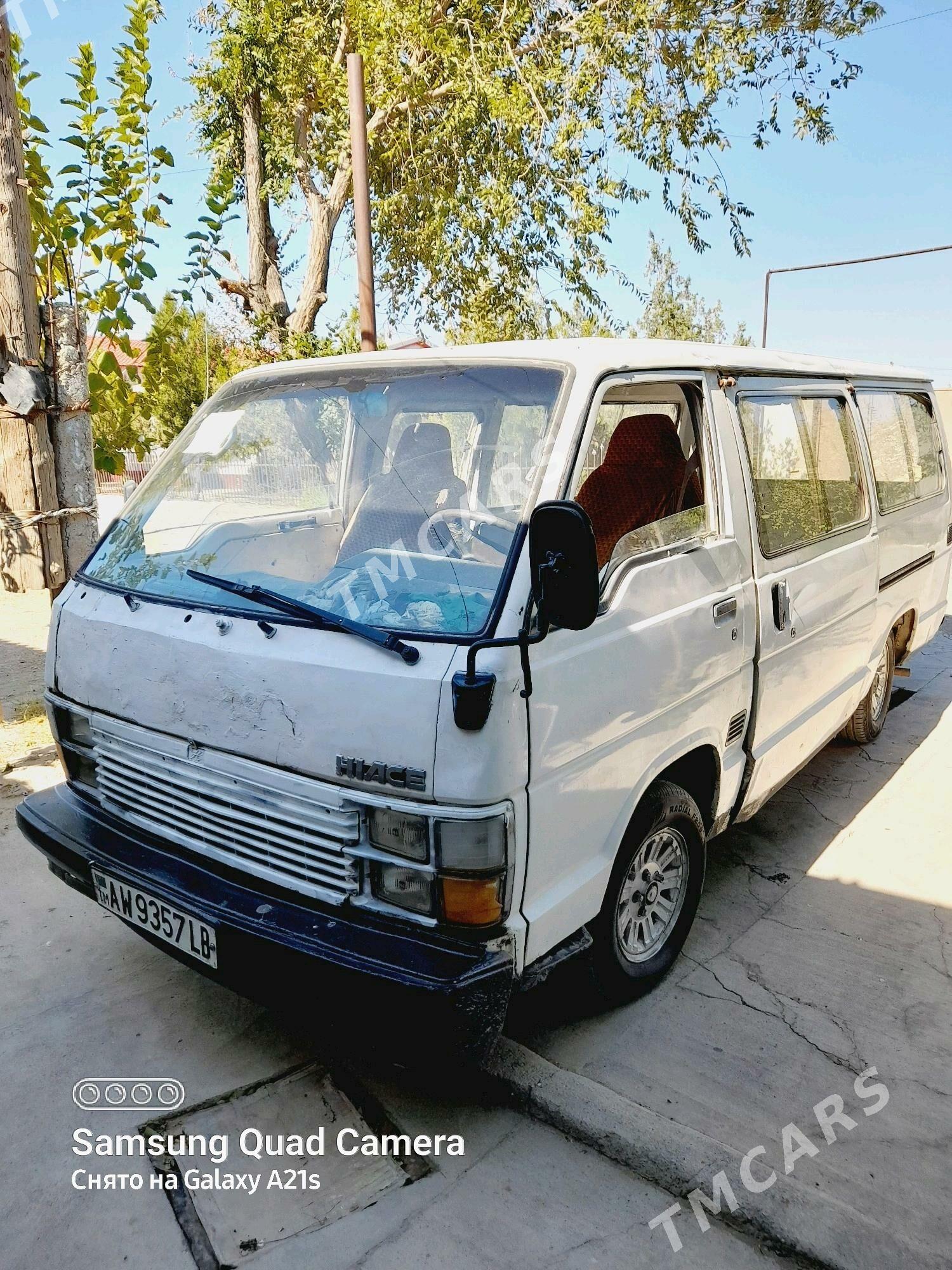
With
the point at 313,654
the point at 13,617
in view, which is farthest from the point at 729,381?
the point at 13,617

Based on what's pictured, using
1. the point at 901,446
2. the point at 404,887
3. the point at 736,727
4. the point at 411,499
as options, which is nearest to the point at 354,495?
the point at 411,499

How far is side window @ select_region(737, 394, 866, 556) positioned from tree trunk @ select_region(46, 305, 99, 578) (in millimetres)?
3559

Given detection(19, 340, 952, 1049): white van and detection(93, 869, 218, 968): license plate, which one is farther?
detection(93, 869, 218, 968): license plate

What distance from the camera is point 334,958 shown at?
90.0 inches

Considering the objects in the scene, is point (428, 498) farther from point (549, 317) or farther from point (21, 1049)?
point (549, 317)

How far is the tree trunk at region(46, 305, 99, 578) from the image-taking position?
5219mm

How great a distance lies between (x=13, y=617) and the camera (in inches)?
258

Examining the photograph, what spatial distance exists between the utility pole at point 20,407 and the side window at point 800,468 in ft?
12.9

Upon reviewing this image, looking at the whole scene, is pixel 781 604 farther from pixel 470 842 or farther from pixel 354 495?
pixel 470 842

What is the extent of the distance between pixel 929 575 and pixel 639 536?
12.5 ft

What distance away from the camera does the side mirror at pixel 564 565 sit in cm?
216

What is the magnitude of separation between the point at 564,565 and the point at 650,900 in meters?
1.50

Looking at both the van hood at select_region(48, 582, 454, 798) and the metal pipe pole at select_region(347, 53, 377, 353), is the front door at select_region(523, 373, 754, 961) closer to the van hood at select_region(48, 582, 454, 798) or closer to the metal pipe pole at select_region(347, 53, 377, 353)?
the van hood at select_region(48, 582, 454, 798)

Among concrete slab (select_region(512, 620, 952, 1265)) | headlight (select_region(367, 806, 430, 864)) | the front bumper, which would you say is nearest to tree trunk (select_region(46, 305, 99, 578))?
the front bumper
